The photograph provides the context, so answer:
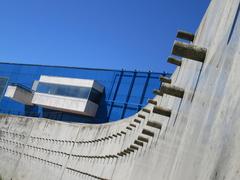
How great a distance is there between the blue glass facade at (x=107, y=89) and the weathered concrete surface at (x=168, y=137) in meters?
14.5

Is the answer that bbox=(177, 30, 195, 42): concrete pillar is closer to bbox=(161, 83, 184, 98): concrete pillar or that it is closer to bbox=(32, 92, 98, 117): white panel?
bbox=(161, 83, 184, 98): concrete pillar

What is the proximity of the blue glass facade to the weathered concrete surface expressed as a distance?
14544 millimetres

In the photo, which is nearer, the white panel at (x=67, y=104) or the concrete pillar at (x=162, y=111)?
the concrete pillar at (x=162, y=111)

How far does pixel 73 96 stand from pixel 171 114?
37.1 m

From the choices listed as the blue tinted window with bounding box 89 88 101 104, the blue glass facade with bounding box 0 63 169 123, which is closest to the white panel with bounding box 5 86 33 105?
the blue glass facade with bounding box 0 63 169 123

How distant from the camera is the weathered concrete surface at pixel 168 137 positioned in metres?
1.11

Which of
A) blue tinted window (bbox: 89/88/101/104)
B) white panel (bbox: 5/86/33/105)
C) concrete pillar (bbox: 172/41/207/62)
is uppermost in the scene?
blue tinted window (bbox: 89/88/101/104)

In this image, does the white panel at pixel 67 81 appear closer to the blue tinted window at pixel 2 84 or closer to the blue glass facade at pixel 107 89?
the blue glass facade at pixel 107 89

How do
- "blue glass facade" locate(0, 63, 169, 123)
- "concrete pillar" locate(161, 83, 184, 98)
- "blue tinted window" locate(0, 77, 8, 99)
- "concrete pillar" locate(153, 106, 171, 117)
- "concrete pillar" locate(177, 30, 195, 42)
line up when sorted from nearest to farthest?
"concrete pillar" locate(161, 83, 184, 98)
"concrete pillar" locate(153, 106, 171, 117)
"concrete pillar" locate(177, 30, 195, 42)
"blue glass facade" locate(0, 63, 169, 123)
"blue tinted window" locate(0, 77, 8, 99)

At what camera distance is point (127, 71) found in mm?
→ 38750

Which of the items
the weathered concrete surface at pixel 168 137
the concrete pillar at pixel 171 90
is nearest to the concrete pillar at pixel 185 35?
Answer: the weathered concrete surface at pixel 168 137

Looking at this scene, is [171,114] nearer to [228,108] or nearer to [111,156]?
[228,108]

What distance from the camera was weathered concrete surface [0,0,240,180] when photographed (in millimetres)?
Answer: 1113

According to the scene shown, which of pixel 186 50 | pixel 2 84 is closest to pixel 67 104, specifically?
pixel 2 84
